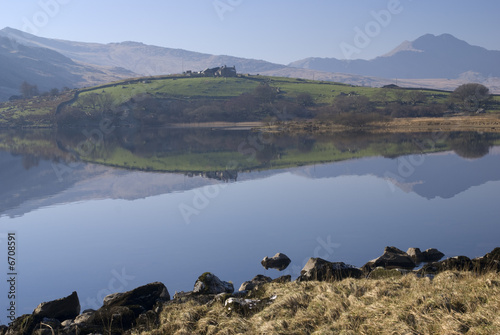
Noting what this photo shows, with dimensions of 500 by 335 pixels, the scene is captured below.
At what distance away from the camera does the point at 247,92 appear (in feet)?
531

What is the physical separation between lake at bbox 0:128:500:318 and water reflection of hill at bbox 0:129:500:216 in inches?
9.2

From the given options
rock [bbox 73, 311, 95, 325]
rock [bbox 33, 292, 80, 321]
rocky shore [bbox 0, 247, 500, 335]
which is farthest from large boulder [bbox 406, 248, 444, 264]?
rock [bbox 33, 292, 80, 321]

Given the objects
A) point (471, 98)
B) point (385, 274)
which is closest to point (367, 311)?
point (385, 274)

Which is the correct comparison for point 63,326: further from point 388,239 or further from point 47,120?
point 47,120

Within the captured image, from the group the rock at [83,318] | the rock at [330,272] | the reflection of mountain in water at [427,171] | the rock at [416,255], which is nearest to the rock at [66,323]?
the rock at [83,318]

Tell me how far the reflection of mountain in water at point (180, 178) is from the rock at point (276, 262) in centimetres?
1770

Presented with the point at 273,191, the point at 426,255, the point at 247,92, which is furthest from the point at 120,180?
the point at 247,92

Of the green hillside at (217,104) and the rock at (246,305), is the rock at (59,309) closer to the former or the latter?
the rock at (246,305)

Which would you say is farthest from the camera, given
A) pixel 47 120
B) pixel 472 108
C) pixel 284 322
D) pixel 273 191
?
pixel 47 120

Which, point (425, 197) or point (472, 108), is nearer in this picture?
point (425, 197)

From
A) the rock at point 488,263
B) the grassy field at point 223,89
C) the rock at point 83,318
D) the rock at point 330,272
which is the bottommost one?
the rock at point 83,318

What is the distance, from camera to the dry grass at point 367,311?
29.3ft

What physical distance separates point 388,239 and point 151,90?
511 ft

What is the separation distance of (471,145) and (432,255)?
51765 mm
